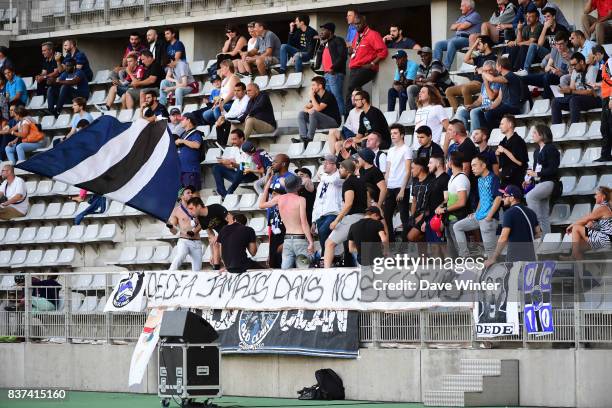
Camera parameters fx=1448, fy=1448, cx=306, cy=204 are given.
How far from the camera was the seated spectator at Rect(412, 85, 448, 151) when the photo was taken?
801 inches

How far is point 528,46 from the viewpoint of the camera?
69.6ft

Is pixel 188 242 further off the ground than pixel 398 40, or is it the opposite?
pixel 398 40

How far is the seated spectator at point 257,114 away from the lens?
23500 millimetres

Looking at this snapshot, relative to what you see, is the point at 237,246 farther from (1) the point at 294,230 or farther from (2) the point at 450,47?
(2) the point at 450,47

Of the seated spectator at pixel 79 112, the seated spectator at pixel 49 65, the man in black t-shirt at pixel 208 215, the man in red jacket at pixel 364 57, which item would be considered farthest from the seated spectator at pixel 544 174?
the seated spectator at pixel 49 65

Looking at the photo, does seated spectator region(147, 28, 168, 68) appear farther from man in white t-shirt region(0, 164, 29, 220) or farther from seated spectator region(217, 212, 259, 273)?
seated spectator region(217, 212, 259, 273)

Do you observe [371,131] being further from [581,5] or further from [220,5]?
[220,5]

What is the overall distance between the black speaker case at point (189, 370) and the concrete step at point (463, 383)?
2.55 metres

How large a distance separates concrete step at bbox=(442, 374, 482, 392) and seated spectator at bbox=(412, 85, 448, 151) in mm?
5007

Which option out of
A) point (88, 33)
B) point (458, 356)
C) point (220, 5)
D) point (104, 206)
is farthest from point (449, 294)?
point (88, 33)

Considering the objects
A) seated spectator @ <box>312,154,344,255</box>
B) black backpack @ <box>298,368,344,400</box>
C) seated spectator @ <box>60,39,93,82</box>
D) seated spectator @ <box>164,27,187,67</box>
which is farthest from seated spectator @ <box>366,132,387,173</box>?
seated spectator @ <box>60,39,93,82</box>

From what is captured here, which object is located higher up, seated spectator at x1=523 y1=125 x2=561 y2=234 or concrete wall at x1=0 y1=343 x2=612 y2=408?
seated spectator at x1=523 y1=125 x2=561 y2=234

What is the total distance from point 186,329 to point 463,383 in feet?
10.2

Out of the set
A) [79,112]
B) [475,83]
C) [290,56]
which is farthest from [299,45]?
[475,83]
